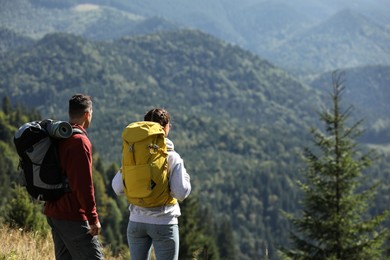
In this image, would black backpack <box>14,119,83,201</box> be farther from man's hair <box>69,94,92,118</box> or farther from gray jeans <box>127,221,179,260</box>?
gray jeans <box>127,221,179,260</box>

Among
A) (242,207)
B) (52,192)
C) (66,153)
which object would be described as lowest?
(242,207)

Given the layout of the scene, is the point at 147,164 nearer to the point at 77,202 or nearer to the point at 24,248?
the point at 77,202

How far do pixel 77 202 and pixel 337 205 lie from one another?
11781 millimetres

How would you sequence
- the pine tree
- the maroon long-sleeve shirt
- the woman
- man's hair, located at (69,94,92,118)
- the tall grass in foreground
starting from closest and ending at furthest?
the maroon long-sleeve shirt
the woman
man's hair, located at (69,94,92,118)
the tall grass in foreground
the pine tree

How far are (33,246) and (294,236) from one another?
11260 mm

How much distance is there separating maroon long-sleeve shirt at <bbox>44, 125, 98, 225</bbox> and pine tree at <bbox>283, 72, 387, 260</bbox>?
35.1 ft

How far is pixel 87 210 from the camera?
5320mm

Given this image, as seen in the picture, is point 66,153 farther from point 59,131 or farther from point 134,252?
point 134,252

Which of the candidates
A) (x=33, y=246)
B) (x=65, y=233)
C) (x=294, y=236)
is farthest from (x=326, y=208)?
(x=65, y=233)

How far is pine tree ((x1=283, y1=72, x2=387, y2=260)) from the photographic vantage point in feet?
49.6

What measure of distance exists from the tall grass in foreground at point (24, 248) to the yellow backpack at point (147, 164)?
192 centimetres

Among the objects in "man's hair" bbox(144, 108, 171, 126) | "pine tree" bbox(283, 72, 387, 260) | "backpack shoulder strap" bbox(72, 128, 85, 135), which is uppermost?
"man's hair" bbox(144, 108, 171, 126)

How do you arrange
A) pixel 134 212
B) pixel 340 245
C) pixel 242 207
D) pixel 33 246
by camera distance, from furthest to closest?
1. pixel 242 207
2. pixel 340 245
3. pixel 33 246
4. pixel 134 212

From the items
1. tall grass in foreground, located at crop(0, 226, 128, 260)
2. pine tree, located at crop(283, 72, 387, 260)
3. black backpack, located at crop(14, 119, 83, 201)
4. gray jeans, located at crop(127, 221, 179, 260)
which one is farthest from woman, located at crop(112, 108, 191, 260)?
pine tree, located at crop(283, 72, 387, 260)
